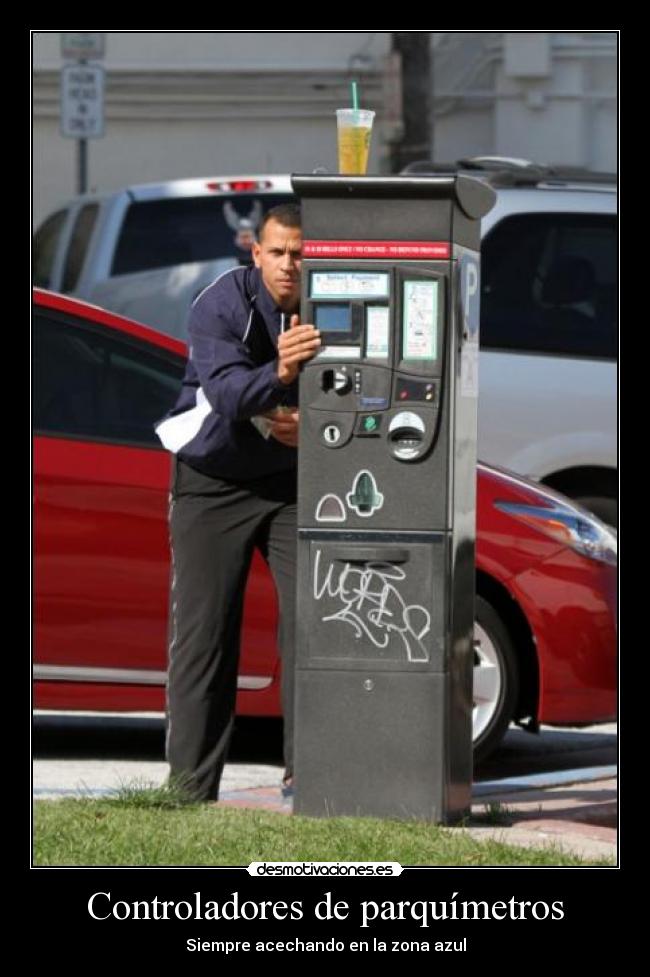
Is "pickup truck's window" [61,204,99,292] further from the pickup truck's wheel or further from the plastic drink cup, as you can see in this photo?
the plastic drink cup

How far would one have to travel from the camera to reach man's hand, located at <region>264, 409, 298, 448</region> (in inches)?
232

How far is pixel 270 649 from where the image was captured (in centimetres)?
735

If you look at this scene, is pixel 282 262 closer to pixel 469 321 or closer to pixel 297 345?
pixel 297 345

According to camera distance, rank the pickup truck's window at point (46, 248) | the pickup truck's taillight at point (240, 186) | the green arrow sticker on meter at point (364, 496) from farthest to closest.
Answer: the pickup truck's window at point (46, 248) → the pickup truck's taillight at point (240, 186) → the green arrow sticker on meter at point (364, 496)

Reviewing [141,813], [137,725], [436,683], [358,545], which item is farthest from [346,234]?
[137,725]

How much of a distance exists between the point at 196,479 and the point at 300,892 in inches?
61.7

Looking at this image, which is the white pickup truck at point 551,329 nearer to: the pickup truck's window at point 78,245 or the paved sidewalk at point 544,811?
the pickup truck's window at point 78,245

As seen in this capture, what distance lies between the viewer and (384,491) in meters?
5.68

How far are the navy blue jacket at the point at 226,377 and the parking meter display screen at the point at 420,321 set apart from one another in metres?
0.39

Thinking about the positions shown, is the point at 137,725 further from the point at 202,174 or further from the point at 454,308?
the point at 202,174

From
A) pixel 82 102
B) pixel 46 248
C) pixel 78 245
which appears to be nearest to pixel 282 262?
pixel 78 245

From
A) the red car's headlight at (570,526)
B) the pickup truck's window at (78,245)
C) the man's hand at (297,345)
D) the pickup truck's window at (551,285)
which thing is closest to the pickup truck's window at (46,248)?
the pickup truck's window at (78,245)

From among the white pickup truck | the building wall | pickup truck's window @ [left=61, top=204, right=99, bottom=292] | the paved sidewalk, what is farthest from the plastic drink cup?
the building wall

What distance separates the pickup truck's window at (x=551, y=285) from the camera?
10180 mm
